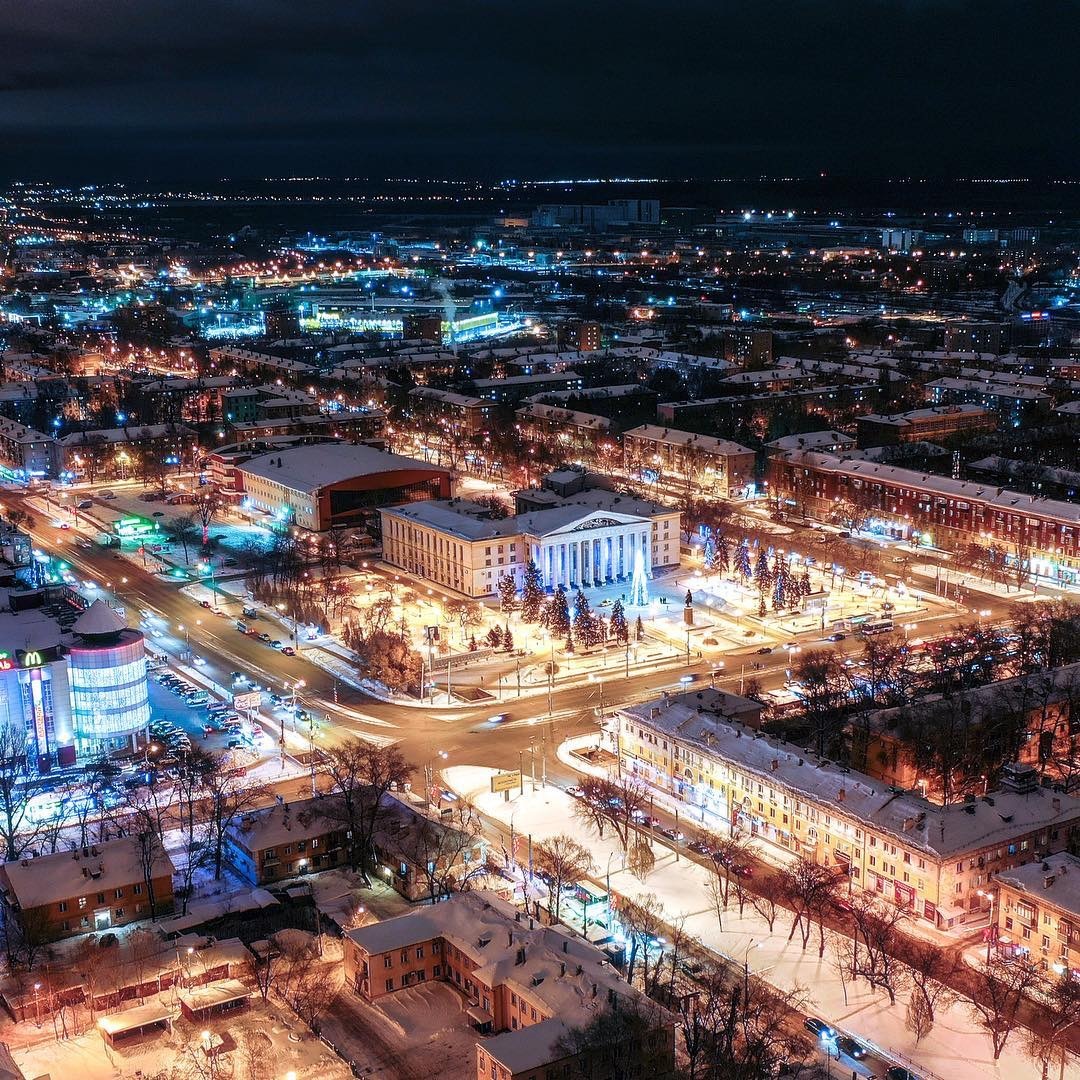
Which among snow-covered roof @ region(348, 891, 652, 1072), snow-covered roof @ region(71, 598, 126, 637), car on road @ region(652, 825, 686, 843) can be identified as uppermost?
snow-covered roof @ region(71, 598, 126, 637)

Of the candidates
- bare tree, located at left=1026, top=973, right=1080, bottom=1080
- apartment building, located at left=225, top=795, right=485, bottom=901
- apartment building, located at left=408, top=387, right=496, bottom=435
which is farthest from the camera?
apartment building, located at left=408, top=387, right=496, bottom=435

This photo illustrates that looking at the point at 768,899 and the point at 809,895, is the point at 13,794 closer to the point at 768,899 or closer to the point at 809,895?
the point at 768,899

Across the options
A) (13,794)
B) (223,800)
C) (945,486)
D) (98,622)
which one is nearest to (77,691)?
(98,622)

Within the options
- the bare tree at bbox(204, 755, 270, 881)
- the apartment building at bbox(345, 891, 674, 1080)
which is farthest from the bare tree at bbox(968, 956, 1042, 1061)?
the bare tree at bbox(204, 755, 270, 881)

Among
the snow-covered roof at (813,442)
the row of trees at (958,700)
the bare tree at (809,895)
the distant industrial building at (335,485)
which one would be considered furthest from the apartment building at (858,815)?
the snow-covered roof at (813,442)

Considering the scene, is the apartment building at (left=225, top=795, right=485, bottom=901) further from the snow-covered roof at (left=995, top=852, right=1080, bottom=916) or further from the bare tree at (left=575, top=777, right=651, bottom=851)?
the snow-covered roof at (left=995, top=852, right=1080, bottom=916)

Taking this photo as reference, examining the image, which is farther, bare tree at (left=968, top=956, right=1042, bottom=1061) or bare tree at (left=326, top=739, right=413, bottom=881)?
bare tree at (left=326, top=739, right=413, bottom=881)

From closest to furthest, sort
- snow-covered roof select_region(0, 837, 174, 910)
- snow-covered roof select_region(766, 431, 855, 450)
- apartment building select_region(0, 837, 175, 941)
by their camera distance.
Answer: apartment building select_region(0, 837, 175, 941) → snow-covered roof select_region(0, 837, 174, 910) → snow-covered roof select_region(766, 431, 855, 450)

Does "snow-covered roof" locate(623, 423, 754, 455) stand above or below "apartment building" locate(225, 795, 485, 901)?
above
